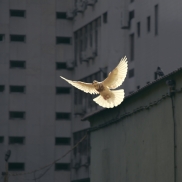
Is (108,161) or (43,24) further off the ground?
(43,24)

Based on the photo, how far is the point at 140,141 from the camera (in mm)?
40750

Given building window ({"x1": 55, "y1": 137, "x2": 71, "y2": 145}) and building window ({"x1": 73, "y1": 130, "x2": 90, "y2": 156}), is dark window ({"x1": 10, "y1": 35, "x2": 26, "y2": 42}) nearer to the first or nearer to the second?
building window ({"x1": 55, "y1": 137, "x2": 71, "y2": 145})

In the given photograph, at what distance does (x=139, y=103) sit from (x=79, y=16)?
161 feet

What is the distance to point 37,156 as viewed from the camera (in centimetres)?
9156

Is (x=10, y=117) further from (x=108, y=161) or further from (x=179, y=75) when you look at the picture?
(x=179, y=75)

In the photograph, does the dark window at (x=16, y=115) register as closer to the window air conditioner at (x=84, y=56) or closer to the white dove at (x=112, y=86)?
the window air conditioner at (x=84, y=56)

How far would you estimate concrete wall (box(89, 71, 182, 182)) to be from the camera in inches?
1390

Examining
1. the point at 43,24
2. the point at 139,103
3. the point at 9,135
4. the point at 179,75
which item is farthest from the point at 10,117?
the point at 179,75

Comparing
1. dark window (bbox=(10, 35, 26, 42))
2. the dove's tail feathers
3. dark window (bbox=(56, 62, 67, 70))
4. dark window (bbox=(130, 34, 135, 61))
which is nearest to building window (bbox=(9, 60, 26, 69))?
dark window (bbox=(10, 35, 26, 42))

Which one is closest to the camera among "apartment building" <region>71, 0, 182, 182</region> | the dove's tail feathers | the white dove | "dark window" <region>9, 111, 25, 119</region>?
the dove's tail feathers

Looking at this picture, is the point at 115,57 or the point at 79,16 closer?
the point at 115,57

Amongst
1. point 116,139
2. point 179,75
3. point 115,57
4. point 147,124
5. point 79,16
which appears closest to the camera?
point 179,75

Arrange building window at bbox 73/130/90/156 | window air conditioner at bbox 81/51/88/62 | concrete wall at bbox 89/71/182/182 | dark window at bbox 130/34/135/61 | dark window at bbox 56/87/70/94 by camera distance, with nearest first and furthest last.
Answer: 1. concrete wall at bbox 89/71/182/182
2. dark window at bbox 130/34/135/61
3. window air conditioner at bbox 81/51/88/62
4. building window at bbox 73/130/90/156
5. dark window at bbox 56/87/70/94

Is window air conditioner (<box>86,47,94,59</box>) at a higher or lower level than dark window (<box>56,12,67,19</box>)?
lower
